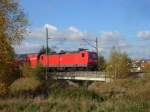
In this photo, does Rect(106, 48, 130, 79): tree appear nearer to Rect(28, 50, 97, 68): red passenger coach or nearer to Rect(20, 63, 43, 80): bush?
Rect(28, 50, 97, 68): red passenger coach

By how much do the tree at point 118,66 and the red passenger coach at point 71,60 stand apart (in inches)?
138

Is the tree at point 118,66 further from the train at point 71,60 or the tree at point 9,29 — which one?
the tree at point 9,29

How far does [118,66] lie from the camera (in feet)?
233

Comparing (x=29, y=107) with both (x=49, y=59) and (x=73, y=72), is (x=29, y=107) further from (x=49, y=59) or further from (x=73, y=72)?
(x=49, y=59)

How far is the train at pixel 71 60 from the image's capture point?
73750mm

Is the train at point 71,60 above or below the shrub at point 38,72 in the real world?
above

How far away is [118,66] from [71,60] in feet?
32.8

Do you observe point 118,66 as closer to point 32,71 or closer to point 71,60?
point 71,60

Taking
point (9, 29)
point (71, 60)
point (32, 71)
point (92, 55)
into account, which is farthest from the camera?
point (32, 71)

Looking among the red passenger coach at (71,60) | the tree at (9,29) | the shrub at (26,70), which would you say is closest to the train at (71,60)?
the red passenger coach at (71,60)

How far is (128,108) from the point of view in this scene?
53.5 feet

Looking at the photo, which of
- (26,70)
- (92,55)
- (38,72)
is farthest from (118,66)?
(26,70)

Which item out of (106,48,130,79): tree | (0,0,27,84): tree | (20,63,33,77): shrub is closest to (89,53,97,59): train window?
(106,48,130,79): tree

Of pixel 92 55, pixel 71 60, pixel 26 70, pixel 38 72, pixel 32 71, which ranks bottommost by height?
pixel 38 72
